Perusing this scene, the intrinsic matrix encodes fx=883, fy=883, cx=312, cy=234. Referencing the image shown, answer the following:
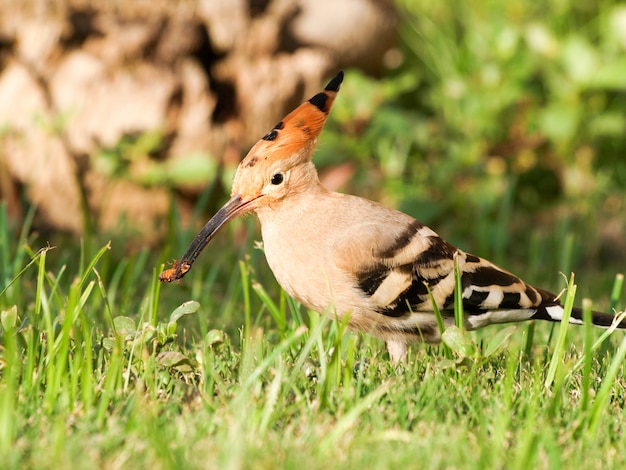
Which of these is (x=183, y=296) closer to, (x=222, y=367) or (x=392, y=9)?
(x=222, y=367)

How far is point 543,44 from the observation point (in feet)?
17.1

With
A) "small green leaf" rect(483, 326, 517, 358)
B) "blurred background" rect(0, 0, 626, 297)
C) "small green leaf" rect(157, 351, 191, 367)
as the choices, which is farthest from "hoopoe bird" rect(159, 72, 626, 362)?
"blurred background" rect(0, 0, 626, 297)

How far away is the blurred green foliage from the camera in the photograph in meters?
4.89

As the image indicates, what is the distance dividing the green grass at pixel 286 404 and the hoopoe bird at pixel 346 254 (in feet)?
Answer: 0.41

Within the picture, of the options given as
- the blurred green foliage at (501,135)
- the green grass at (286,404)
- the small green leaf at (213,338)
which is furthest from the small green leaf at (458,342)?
the blurred green foliage at (501,135)

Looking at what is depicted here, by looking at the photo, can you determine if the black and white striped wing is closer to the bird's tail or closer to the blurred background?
the bird's tail

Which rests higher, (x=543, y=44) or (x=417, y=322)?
(x=543, y=44)

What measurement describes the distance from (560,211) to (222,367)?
3316 millimetres

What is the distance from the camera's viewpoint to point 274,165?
2572 mm

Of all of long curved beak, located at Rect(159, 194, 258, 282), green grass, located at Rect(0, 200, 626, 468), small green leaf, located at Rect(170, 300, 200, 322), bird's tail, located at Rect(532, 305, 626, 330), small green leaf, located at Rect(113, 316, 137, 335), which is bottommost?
bird's tail, located at Rect(532, 305, 626, 330)

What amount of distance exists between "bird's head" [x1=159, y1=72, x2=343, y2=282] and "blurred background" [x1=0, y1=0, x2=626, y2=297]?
174cm

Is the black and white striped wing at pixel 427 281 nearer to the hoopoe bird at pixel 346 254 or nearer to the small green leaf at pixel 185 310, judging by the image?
the hoopoe bird at pixel 346 254

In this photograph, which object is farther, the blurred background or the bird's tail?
the blurred background

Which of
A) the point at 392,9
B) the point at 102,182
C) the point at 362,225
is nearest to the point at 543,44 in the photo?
the point at 392,9
